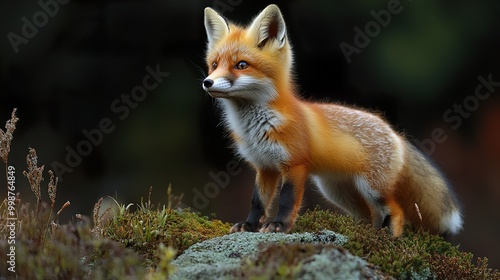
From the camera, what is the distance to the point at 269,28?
4727 mm

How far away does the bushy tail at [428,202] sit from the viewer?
543cm

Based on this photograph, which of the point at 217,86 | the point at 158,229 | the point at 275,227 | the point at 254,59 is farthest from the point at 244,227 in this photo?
the point at 254,59

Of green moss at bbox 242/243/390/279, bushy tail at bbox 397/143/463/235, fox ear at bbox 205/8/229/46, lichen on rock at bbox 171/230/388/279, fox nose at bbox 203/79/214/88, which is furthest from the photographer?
bushy tail at bbox 397/143/463/235

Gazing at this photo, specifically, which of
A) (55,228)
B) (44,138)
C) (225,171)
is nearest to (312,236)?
(55,228)

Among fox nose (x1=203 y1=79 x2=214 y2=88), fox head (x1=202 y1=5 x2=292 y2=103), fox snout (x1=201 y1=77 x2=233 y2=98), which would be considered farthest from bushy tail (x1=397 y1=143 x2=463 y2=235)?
fox nose (x1=203 y1=79 x2=214 y2=88)

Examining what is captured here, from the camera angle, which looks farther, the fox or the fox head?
the fox

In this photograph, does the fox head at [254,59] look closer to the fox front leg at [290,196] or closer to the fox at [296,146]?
the fox at [296,146]

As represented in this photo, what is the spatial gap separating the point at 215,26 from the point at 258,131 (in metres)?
0.79

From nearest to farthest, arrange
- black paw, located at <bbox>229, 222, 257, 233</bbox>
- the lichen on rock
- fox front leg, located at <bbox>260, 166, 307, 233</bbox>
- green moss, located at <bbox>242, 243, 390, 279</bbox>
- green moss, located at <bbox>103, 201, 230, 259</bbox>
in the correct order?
green moss, located at <bbox>242, 243, 390, 279</bbox> → the lichen on rock → green moss, located at <bbox>103, 201, 230, 259</bbox> → fox front leg, located at <bbox>260, 166, 307, 233</bbox> → black paw, located at <bbox>229, 222, 257, 233</bbox>

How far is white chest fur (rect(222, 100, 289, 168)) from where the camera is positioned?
4.70 meters

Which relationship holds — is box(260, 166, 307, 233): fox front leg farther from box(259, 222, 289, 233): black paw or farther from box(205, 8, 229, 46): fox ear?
box(205, 8, 229, 46): fox ear

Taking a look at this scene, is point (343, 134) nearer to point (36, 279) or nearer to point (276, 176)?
point (276, 176)

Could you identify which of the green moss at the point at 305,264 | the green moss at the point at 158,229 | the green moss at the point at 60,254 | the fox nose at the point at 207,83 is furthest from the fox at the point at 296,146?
the green moss at the point at 60,254

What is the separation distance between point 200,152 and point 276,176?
104 inches
